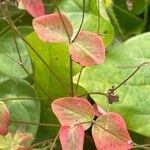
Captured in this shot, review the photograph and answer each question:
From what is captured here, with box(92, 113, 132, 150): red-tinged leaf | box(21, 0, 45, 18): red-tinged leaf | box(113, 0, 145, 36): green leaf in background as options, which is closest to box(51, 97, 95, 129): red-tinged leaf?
box(92, 113, 132, 150): red-tinged leaf

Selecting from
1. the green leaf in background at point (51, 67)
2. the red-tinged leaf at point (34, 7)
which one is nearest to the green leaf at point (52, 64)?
the green leaf in background at point (51, 67)

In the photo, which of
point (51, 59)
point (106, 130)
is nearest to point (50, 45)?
point (51, 59)

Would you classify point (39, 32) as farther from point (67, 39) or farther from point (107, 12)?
point (107, 12)

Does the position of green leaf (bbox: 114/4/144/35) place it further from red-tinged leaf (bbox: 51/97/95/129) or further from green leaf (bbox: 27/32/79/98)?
red-tinged leaf (bbox: 51/97/95/129)

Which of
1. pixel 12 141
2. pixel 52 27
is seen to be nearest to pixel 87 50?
pixel 52 27

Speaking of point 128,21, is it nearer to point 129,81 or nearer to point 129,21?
point 129,21
